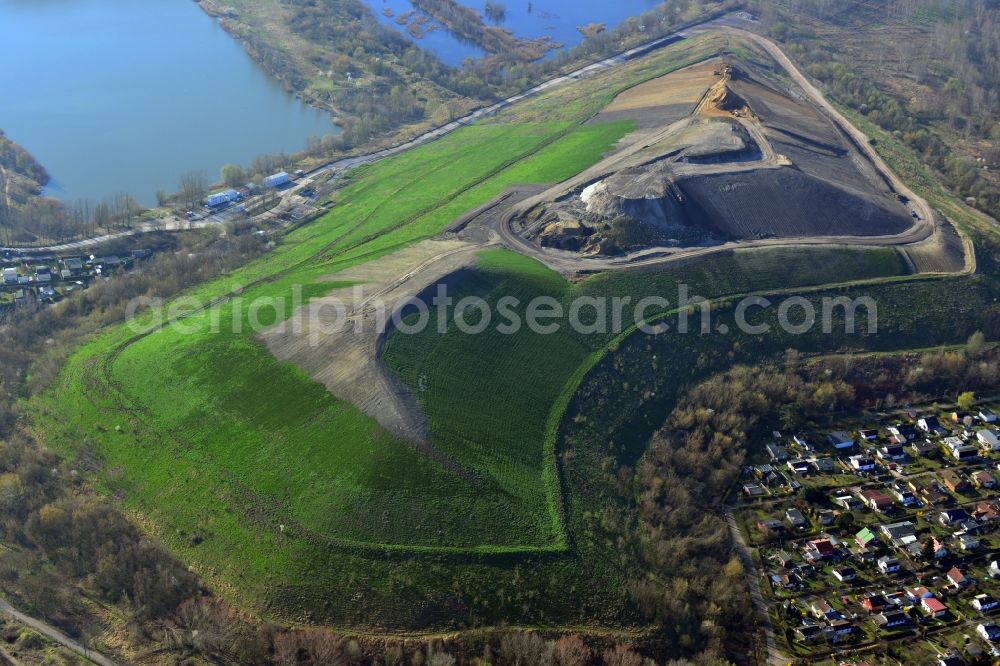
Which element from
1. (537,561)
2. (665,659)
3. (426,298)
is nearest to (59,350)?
(426,298)

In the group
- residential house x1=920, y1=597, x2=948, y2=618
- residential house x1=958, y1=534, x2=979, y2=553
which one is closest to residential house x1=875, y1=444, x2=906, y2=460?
residential house x1=958, y1=534, x2=979, y2=553

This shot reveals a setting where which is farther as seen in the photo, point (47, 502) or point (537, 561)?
point (47, 502)

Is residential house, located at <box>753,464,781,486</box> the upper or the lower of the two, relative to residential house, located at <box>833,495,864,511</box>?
upper

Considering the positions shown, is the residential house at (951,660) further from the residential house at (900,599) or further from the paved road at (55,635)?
the paved road at (55,635)

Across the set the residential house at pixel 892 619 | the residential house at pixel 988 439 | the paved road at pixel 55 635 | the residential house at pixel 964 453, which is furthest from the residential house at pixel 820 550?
the paved road at pixel 55 635

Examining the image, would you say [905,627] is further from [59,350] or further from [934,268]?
[59,350]

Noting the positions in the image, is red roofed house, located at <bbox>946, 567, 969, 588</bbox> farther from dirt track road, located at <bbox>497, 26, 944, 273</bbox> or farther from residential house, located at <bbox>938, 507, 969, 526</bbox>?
Answer: dirt track road, located at <bbox>497, 26, 944, 273</bbox>
